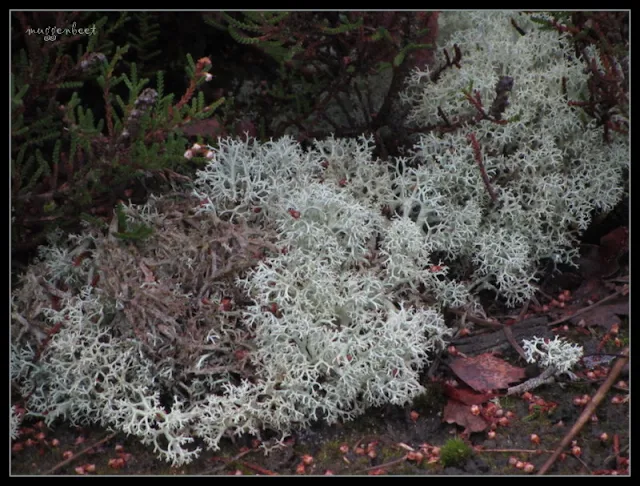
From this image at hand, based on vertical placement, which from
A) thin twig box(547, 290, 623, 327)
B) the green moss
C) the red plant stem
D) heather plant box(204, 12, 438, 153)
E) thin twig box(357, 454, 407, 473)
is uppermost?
heather plant box(204, 12, 438, 153)

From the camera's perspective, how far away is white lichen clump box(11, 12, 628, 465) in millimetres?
2719

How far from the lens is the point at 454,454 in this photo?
8.42ft

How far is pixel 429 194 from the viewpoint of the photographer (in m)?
3.21

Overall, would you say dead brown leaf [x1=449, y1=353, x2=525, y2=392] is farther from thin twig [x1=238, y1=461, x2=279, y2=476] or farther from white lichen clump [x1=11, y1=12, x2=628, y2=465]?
thin twig [x1=238, y1=461, x2=279, y2=476]

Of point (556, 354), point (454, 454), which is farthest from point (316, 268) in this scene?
point (556, 354)

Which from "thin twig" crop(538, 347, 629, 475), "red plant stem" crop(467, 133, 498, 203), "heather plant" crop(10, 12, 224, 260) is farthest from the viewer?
"red plant stem" crop(467, 133, 498, 203)

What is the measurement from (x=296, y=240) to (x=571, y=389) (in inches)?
45.8

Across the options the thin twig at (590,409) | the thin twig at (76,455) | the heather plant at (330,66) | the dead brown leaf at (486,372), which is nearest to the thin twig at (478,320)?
the dead brown leaf at (486,372)

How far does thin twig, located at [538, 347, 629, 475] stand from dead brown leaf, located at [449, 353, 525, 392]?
0.89ft

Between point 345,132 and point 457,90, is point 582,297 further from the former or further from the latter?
point 345,132

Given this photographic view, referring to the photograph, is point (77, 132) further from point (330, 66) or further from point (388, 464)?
point (388, 464)

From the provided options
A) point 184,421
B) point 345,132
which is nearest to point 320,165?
point 345,132

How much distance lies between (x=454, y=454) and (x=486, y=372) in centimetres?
44

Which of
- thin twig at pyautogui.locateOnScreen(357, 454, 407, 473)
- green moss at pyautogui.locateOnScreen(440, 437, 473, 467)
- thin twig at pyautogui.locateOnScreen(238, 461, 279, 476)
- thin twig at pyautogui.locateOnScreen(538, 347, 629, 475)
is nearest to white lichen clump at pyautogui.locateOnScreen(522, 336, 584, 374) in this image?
thin twig at pyautogui.locateOnScreen(538, 347, 629, 475)
